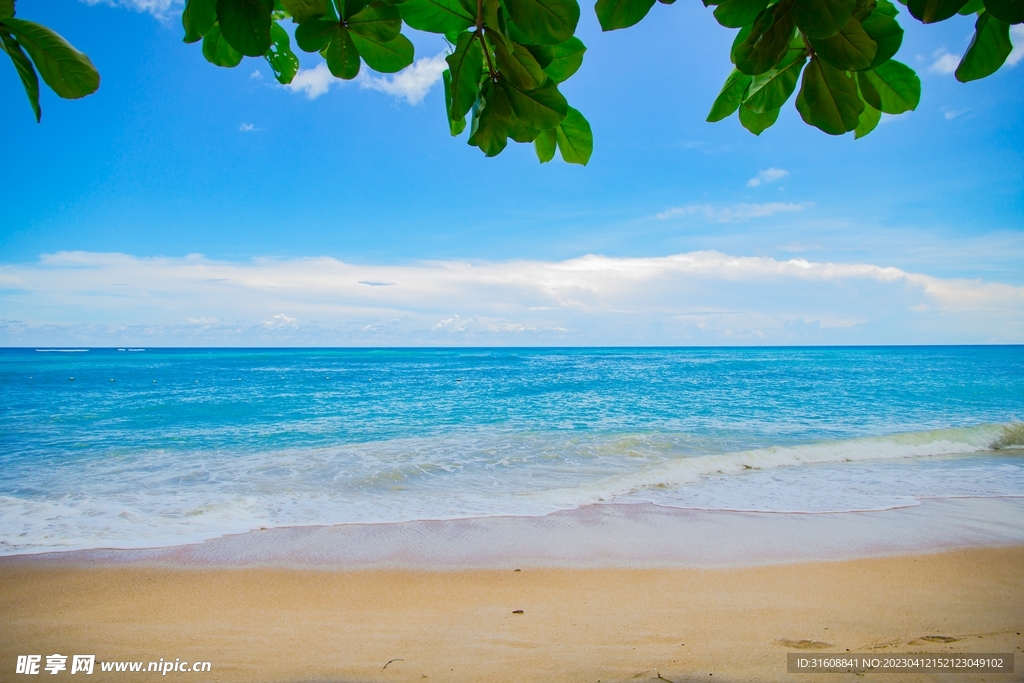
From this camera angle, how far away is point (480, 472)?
328 inches

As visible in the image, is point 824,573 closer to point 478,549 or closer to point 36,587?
point 478,549

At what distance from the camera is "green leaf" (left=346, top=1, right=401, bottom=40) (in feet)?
2.60

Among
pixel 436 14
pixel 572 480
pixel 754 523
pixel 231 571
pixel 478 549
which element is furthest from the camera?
pixel 572 480

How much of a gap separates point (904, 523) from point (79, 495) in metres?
10.1

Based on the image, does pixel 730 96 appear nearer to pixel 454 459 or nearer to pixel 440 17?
pixel 440 17

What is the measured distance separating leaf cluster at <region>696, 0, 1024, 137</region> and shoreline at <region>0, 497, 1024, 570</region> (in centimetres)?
427

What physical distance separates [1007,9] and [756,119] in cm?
35

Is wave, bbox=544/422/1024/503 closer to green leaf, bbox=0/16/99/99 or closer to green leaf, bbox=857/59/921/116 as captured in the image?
green leaf, bbox=857/59/921/116

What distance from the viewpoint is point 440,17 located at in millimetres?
801

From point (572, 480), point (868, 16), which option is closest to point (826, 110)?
point (868, 16)

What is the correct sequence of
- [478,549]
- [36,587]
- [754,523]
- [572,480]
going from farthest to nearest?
[572,480] < [754,523] < [478,549] < [36,587]

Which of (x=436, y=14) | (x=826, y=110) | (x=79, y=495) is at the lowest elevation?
(x=79, y=495)

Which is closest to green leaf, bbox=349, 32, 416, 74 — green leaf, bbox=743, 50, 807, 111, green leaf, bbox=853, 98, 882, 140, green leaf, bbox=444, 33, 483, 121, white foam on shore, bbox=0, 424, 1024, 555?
green leaf, bbox=444, 33, 483, 121

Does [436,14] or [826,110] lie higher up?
[436,14]
